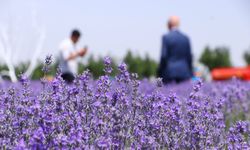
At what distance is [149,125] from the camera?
364cm

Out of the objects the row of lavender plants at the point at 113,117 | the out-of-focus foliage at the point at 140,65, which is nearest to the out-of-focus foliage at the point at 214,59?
the out-of-focus foliage at the point at 140,65

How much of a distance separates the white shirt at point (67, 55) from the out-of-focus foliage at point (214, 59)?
36877 mm

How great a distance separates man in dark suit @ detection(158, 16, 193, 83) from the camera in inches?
358

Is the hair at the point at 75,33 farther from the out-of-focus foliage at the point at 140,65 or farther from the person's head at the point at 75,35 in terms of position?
the out-of-focus foliage at the point at 140,65

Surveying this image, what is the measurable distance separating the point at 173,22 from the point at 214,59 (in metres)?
38.0

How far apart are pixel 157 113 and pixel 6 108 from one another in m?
0.90

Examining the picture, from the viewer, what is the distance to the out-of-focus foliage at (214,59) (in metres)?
46.4

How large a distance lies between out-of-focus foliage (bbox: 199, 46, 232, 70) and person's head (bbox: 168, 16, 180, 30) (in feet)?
122

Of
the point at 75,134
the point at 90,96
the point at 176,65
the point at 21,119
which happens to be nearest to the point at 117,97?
the point at 90,96

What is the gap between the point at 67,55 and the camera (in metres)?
9.59

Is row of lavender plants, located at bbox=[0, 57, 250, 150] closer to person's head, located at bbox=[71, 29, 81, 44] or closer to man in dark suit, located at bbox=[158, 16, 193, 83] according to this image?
man in dark suit, located at bbox=[158, 16, 193, 83]

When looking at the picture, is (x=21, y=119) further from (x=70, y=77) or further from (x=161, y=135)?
(x=70, y=77)

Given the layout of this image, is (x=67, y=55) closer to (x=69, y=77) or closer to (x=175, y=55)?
(x=69, y=77)

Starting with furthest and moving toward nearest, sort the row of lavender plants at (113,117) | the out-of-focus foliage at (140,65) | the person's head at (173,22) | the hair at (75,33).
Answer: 1. the out-of-focus foliage at (140,65)
2. the hair at (75,33)
3. the person's head at (173,22)
4. the row of lavender plants at (113,117)
